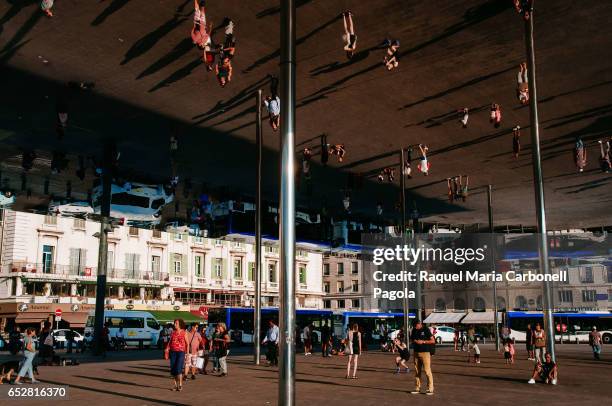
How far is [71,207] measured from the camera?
123ft

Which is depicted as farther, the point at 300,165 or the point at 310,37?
the point at 300,165

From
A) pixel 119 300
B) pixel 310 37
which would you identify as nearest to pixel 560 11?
pixel 310 37

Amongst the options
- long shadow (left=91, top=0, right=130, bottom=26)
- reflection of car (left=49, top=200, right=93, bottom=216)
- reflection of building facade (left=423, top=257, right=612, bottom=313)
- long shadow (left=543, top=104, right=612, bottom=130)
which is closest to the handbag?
long shadow (left=91, top=0, right=130, bottom=26)

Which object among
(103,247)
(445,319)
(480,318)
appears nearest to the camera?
(103,247)

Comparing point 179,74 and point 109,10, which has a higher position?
point 109,10

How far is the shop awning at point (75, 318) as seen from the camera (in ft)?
185

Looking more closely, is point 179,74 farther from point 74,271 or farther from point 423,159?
point 74,271

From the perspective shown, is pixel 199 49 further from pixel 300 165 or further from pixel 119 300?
pixel 119 300

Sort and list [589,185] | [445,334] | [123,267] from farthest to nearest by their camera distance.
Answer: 1. [123,267]
2. [445,334]
3. [589,185]

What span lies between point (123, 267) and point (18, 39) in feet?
158

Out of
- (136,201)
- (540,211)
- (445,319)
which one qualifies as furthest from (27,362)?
(445,319)

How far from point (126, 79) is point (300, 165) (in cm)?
1274

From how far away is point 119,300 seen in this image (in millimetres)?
61719

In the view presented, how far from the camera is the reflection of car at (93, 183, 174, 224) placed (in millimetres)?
31266
